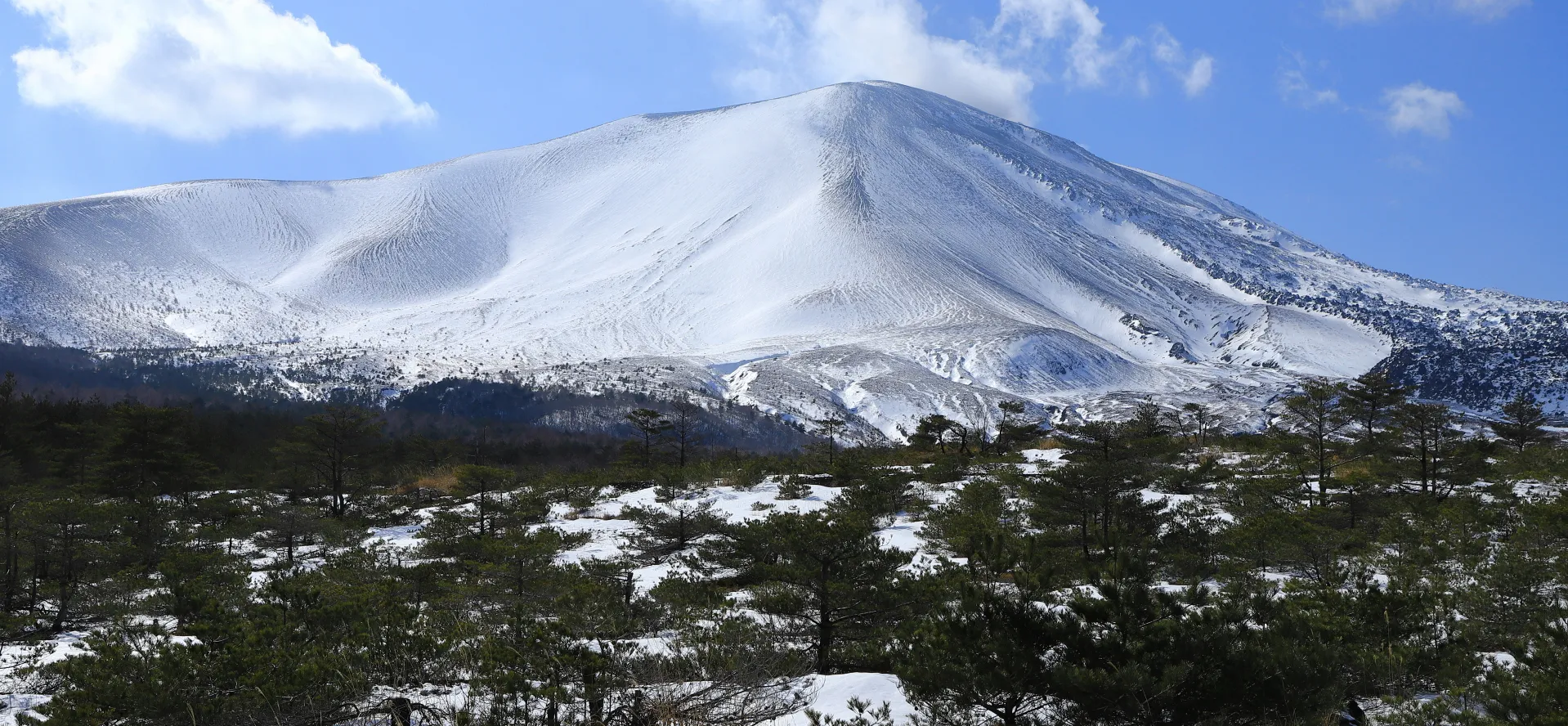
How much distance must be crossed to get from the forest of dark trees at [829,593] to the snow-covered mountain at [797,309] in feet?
251

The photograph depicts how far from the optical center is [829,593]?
9789 millimetres

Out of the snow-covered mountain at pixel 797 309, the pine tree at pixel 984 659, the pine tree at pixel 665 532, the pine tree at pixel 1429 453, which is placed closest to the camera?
the pine tree at pixel 984 659

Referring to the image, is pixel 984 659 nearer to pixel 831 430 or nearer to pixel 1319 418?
pixel 1319 418

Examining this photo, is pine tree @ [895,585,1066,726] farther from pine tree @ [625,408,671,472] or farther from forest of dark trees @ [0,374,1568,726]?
pine tree @ [625,408,671,472]

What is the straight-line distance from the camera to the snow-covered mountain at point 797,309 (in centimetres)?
12038

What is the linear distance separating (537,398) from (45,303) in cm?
9429

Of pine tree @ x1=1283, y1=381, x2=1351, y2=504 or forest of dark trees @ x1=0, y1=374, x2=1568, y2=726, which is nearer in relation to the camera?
forest of dark trees @ x1=0, y1=374, x2=1568, y2=726

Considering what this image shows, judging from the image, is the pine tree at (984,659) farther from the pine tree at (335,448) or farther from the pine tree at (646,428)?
the pine tree at (646,428)

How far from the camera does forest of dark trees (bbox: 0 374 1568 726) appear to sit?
6453 mm

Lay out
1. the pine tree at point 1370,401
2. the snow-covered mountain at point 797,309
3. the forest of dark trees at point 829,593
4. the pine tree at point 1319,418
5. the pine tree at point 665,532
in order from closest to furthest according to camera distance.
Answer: the forest of dark trees at point 829,593 → the pine tree at point 665,532 → the pine tree at point 1319,418 → the pine tree at point 1370,401 → the snow-covered mountain at point 797,309

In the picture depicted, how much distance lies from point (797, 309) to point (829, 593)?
452 feet

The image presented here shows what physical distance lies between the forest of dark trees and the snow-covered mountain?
76567 mm

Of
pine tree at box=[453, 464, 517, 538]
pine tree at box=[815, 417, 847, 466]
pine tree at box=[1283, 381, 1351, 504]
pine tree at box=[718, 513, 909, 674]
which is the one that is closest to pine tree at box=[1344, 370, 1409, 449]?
pine tree at box=[1283, 381, 1351, 504]

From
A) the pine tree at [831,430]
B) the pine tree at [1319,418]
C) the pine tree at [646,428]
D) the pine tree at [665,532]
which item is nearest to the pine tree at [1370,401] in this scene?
the pine tree at [1319,418]
